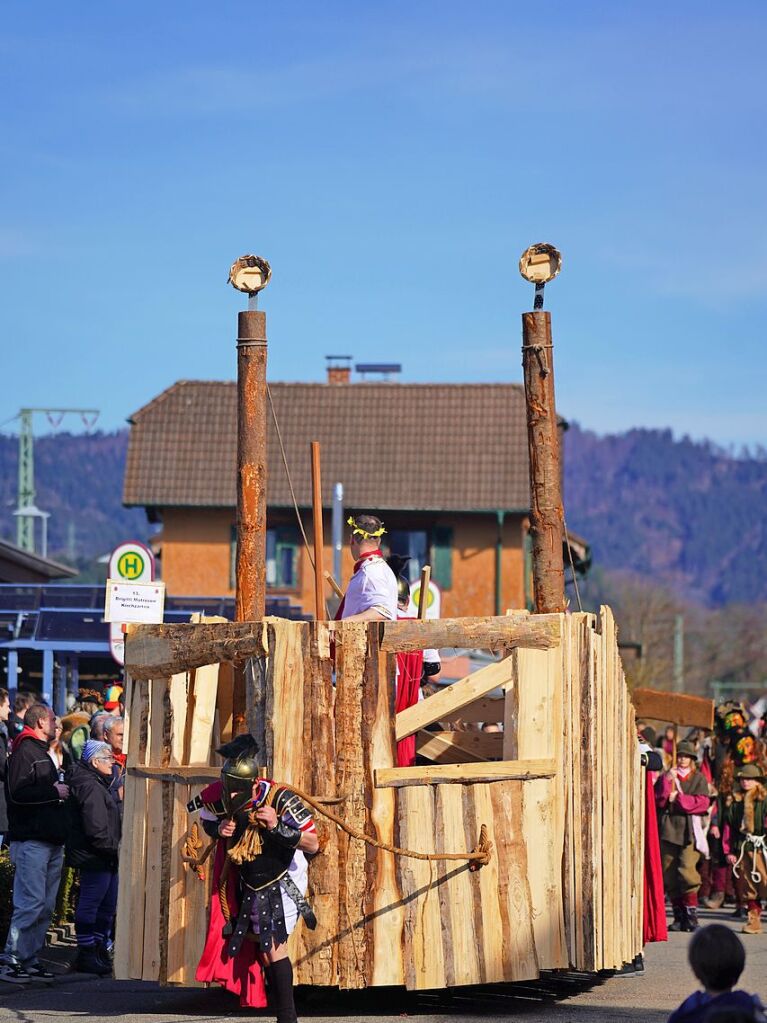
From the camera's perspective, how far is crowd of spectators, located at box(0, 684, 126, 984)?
11727 millimetres

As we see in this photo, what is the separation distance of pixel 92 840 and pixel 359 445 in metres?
32.8

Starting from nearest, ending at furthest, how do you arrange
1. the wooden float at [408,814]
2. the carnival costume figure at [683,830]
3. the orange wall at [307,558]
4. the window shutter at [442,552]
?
the wooden float at [408,814] < the carnival costume figure at [683,830] < the orange wall at [307,558] < the window shutter at [442,552]

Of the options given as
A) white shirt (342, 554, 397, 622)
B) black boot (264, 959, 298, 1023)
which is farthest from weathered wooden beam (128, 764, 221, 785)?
white shirt (342, 554, 397, 622)

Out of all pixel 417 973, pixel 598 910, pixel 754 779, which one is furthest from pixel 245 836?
pixel 754 779

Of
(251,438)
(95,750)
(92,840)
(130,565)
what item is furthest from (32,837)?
(130,565)

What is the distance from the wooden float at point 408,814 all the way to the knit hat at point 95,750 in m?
1.72

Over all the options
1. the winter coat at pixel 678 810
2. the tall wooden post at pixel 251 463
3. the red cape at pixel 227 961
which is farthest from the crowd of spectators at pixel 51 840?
the winter coat at pixel 678 810

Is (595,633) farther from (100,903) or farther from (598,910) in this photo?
(100,903)

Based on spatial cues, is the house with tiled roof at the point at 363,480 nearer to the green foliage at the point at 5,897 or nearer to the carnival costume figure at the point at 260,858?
the green foliage at the point at 5,897

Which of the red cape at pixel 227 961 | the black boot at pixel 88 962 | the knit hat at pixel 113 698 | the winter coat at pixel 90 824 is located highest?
the knit hat at pixel 113 698

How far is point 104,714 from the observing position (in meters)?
12.9

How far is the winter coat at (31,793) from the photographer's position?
11773 millimetres

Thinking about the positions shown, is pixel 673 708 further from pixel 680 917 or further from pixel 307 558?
pixel 307 558

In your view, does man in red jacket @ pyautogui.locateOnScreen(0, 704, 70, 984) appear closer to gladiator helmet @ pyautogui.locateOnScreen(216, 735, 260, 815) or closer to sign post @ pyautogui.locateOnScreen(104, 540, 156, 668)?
gladiator helmet @ pyautogui.locateOnScreen(216, 735, 260, 815)
